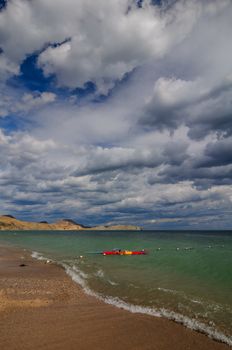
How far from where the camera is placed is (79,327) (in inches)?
554

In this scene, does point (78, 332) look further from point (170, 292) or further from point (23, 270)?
point (23, 270)

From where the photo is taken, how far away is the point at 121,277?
30109 millimetres

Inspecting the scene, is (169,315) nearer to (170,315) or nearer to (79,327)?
(170,315)

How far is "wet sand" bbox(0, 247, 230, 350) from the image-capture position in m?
12.2

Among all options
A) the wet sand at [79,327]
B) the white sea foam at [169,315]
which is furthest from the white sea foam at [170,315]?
the wet sand at [79,327]

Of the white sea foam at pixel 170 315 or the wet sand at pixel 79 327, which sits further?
the white sea foam at pixel 170 315

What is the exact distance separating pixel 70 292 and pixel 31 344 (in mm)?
10237

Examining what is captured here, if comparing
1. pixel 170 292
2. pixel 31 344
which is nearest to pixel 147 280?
pixel 170 292

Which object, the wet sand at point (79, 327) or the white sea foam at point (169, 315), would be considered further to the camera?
the white sea foam at point (169, 315)

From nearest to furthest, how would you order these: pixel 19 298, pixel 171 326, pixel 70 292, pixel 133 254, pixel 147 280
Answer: pixel 171 326 → pixel 19 298 → pixel 70 292 → pixel 147 280 → pixel 133 254

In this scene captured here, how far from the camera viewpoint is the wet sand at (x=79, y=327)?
40.1 feet

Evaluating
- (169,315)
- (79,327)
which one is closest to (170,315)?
(169,315)

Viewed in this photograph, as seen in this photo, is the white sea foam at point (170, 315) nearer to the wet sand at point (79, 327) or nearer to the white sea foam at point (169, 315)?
the white sea foam at point (169, 315)

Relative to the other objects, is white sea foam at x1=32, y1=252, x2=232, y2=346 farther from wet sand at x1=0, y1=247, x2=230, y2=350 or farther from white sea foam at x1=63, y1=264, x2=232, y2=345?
wet sand at x1=0, y1=247, x2=230, y2=350
